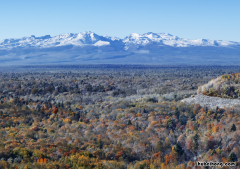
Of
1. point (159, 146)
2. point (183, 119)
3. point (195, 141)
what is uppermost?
point (183, 119)

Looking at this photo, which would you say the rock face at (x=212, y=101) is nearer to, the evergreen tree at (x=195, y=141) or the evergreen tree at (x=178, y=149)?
the evergreen tree at (x=195, y=141)

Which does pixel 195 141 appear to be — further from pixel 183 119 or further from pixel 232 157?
pixel 183 119

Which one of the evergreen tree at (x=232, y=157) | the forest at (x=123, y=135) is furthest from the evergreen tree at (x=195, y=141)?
the evergreen tree at (x=232, y=157)

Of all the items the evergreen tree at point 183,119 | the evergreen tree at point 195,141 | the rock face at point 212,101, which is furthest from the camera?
the rock face at point 212,101

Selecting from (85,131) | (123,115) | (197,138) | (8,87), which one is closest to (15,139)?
(85,131)

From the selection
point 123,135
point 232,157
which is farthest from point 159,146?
point 232,157

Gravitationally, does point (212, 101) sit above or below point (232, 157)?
above

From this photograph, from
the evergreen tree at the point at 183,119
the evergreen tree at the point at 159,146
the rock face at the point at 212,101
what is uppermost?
the rock face at the point at 212,101

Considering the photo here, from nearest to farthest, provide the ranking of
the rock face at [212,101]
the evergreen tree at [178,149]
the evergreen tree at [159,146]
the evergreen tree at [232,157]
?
the evergreen tree at [232,157], the evergreen tree at [178,149], the evergreen tree at [159,146], the rock face at [212,101]

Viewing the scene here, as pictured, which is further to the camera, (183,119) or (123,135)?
(183,119)
